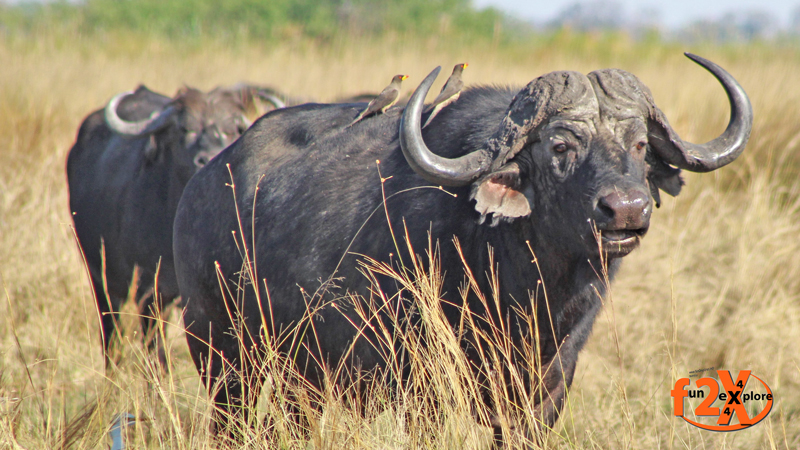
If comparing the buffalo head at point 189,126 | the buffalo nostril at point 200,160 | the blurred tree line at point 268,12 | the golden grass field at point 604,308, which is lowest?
the blurred tree line at point 268,12

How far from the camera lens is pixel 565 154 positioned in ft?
8.10

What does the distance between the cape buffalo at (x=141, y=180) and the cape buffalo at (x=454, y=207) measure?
1229 mm

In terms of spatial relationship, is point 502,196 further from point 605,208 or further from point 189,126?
point 189,126

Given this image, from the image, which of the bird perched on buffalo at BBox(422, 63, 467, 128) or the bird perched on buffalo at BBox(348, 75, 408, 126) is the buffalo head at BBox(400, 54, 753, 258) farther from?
the bird perched on buffalo at BBox(348, 75, 408, 126)

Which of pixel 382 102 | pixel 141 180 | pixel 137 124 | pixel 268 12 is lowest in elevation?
pixel 268 12

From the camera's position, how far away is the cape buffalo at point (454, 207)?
2432 millimetres

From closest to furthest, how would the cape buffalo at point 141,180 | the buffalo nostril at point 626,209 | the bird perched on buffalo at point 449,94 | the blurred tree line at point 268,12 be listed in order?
the buffalo nostril at point 626,209 → the bird perched on buffalo at point 449,94 → the cape buffalo at point 141,180 → the blurred tree line at point 268,12

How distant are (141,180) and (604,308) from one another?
10.6 feet

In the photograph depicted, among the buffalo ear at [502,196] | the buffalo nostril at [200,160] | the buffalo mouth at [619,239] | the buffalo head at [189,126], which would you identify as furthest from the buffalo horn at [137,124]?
the buffalo mouth at [619,239]

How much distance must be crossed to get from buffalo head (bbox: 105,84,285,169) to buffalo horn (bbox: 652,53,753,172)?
9.45 ft

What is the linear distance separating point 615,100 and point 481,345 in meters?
1.03

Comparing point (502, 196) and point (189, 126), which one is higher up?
point (502, 196)

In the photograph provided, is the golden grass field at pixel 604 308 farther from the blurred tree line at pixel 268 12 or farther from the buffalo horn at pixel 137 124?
the blurred tree line at pixel 268 12

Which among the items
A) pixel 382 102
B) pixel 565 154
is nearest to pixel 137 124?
pixel 382 102
